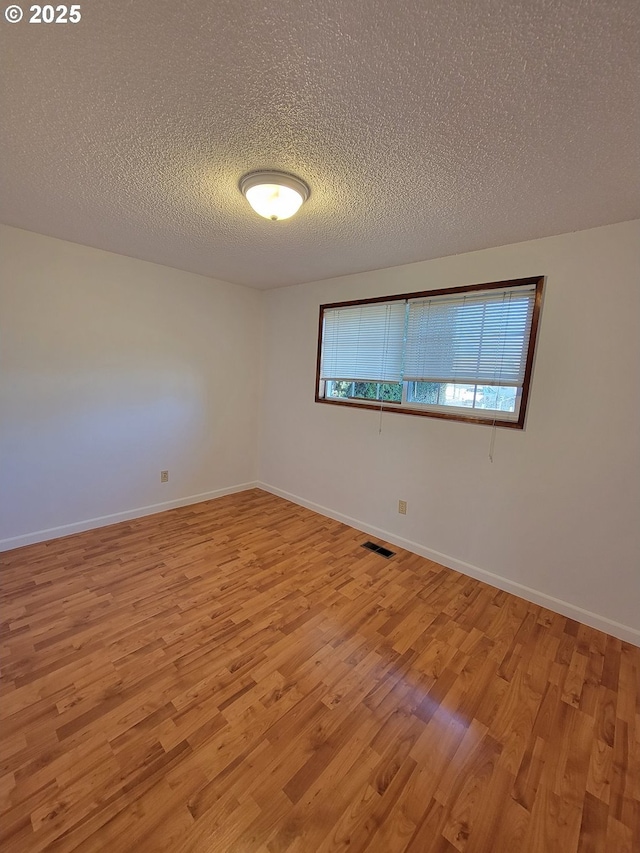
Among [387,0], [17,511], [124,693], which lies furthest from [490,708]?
[17,511]

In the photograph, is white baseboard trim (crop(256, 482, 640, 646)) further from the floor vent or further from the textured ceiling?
the textured ceiling

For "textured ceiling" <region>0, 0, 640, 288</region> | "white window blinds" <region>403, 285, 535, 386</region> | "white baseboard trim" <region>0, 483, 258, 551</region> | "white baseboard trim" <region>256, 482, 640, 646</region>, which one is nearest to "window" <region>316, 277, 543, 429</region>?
"white window blinds" <region>403, 285, 535, 386</region>

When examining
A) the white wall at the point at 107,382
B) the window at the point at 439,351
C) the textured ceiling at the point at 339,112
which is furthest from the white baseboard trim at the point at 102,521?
the textured ceiling at the point at 339,112

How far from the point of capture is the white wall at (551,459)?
196cm

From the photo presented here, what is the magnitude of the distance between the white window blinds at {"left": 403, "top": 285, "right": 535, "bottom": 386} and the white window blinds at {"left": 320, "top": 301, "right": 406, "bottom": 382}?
0.43 ft

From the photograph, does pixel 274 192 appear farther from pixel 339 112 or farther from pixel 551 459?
pixel 551 459

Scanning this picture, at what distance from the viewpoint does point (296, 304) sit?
3.69m

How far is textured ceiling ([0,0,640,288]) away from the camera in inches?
35.5

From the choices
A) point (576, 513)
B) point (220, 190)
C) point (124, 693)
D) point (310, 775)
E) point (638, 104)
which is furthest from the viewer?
point (576, 513)

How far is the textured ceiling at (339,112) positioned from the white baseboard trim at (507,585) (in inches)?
92.1

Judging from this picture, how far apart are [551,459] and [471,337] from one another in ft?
3.33

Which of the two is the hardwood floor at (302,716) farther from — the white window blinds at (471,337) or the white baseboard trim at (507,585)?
the white window blinds at (471,337)

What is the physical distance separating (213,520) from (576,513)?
9.67ft

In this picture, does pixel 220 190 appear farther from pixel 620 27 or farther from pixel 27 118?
pixel 620 27
